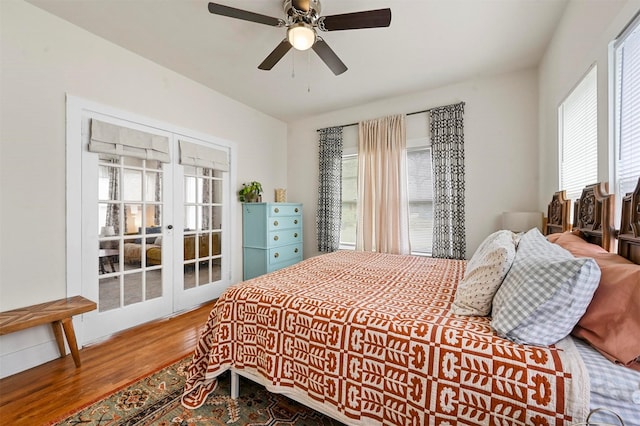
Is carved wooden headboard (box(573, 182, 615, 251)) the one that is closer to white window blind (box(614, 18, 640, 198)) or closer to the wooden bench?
white window blind (box(614, 18, 640, 198))

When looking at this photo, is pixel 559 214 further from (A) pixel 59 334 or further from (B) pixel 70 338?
(A) pixel 59 334

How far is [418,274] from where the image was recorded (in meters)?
2.01

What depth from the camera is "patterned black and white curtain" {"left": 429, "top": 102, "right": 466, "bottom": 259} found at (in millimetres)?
3176

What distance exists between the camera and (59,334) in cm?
204

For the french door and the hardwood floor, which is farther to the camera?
the french door

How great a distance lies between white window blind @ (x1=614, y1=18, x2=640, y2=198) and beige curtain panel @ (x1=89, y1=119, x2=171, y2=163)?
11.8ft

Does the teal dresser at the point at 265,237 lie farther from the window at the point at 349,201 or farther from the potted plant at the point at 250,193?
the window at the point at 349,201

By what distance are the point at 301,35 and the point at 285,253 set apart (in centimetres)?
287

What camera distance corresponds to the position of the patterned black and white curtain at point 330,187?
4.06 m

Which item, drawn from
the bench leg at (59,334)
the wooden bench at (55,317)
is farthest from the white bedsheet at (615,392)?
the bench leg at (59,334)

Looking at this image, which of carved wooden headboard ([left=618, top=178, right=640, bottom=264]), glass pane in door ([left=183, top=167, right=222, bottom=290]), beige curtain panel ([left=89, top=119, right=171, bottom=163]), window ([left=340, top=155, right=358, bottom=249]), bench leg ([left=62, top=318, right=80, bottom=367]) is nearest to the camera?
carved wooden headboard ([left=618, top=178, right=640, bottom=264])

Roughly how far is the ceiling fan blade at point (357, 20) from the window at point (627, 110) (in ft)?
4.08

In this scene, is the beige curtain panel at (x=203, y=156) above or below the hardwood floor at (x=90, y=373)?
above

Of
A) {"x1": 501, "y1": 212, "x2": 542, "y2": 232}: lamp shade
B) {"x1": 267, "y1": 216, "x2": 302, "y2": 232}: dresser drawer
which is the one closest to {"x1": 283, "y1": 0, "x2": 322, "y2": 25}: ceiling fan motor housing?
{"x1": 267, "y1": 216, "x2": 302, "y2": 232}: dresser drawer
